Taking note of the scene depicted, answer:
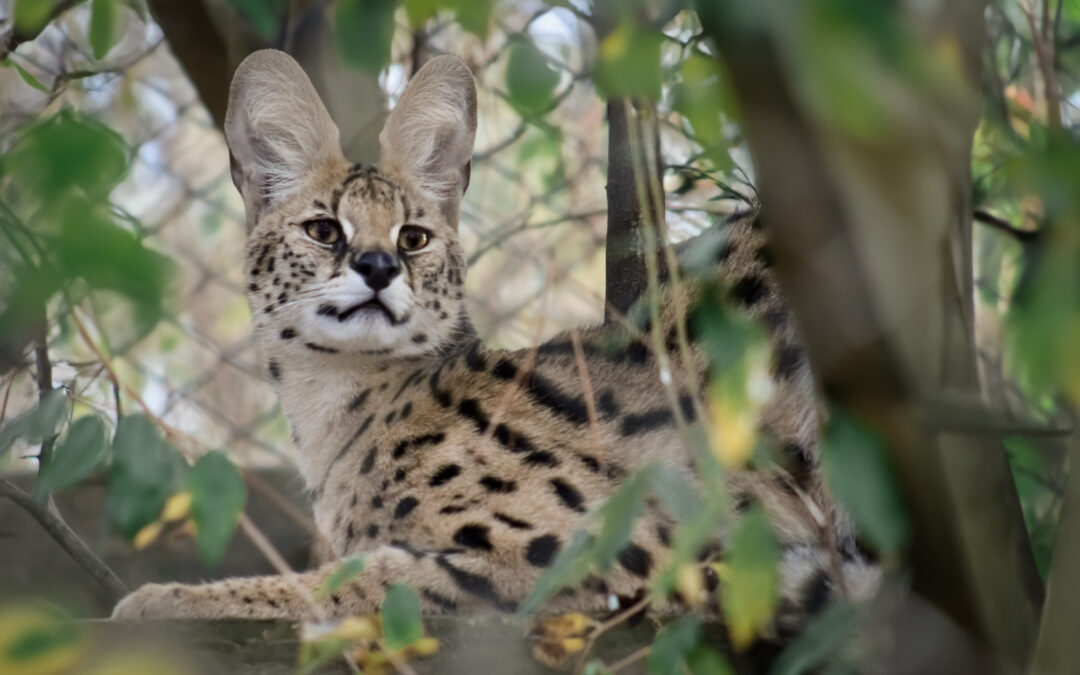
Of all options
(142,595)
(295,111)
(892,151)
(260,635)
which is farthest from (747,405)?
(295,111)

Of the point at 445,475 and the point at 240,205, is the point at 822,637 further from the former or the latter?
the point at 240,205

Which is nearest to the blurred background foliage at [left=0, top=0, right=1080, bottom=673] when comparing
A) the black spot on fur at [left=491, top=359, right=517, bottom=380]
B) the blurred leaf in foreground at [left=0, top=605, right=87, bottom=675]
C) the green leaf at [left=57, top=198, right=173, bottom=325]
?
the green leaf at [left=57, top=198, right=173, bottom=325]

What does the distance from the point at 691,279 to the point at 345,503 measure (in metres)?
0.72

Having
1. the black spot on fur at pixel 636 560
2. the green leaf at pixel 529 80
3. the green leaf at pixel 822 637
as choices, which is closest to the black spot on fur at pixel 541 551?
the black spot on fur at pixel 636 560

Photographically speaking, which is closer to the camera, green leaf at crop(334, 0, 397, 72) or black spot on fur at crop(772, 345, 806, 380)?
green leaf at crop(334, 0, 397, 72)

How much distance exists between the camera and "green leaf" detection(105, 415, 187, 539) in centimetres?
118

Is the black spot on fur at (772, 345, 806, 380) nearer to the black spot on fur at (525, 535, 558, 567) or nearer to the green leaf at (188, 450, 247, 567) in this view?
the black spot on fur at (525, 535, 558, 567)

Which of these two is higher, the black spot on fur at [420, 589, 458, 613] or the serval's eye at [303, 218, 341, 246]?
the serval's eye at [303, 218, 341, 246]

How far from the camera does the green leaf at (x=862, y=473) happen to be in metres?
1.05

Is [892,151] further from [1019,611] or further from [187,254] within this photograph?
[187,254]

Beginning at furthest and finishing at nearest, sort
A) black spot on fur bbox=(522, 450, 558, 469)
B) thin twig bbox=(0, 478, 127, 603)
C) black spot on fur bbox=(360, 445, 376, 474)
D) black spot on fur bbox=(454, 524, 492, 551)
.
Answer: black spot on fur bbox=(360, 445, 376, 474) → black spot on fur bbox=(522, 450, 558, 469) → black spot on fur bbox=(454, 524, 492, 551) → thin twig bbox=(0, 478, 127, 603)

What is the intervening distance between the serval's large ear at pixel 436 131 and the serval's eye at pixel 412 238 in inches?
6.7

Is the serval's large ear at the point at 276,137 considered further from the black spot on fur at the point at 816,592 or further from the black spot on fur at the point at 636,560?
the black spot on fur at the point at 816,592

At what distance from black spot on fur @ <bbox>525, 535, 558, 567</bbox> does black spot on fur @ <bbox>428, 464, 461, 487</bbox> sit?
200mm
